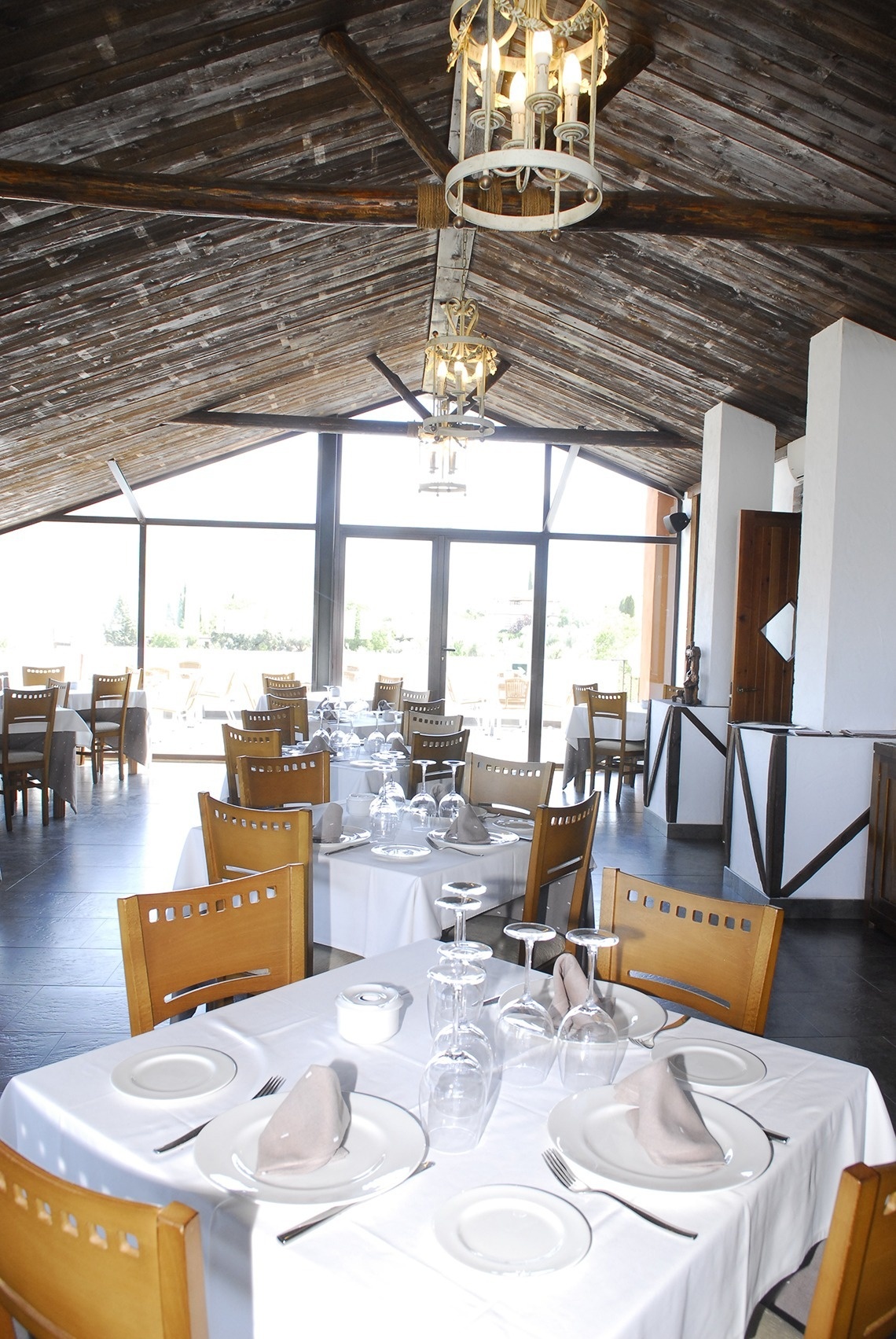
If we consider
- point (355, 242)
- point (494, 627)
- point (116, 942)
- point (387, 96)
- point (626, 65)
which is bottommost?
point (116, 942)

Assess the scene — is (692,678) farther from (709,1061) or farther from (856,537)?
(709,1061)

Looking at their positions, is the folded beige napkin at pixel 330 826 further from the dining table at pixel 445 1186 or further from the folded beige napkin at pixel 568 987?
the folded beige napkin at pixel 568 987

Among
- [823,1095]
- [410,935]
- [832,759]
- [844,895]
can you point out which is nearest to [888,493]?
[832,759]

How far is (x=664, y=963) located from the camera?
2129mm

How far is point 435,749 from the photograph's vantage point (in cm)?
476

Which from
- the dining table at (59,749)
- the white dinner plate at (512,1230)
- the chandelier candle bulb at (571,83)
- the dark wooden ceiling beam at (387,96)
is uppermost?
the dark wooden ceiling beam at (387,96)

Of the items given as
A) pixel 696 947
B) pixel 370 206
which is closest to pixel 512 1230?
pixel 696 947

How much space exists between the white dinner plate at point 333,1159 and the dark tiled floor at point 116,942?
86.7 inches

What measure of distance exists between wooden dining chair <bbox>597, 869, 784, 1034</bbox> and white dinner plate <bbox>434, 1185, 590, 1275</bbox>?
93 cm

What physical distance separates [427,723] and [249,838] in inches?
139

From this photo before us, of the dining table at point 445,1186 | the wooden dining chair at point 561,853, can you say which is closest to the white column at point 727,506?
the wooden dining chair at point 561,853

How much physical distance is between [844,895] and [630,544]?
6364 millimetres

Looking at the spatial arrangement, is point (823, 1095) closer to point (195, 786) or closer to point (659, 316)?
point (659, 316)

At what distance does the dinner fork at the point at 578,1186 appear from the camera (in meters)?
1.13
